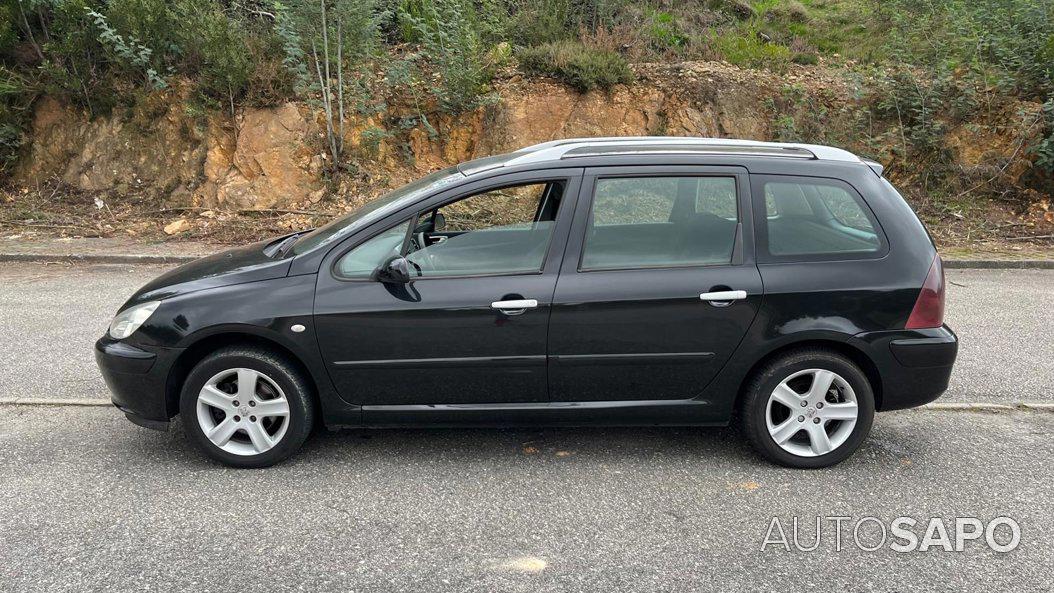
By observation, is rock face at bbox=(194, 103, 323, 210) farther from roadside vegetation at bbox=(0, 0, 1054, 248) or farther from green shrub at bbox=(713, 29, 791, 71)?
green shrub at bbox=(713, 29, 791, 71)

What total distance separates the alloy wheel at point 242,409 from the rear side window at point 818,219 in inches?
106

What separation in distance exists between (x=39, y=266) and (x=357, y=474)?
784cm

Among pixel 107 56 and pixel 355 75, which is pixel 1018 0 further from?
pixel 107 56

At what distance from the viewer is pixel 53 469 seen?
13.2 feet

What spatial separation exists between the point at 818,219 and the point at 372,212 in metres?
2.40

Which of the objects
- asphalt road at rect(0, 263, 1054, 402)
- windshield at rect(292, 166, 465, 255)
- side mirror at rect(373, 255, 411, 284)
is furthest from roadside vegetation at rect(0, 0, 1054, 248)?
side mirror at rect(373, 255, 411, 284)

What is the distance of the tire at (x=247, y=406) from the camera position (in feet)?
12.8

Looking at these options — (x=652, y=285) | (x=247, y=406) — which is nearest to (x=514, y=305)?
(x=652, y=285)

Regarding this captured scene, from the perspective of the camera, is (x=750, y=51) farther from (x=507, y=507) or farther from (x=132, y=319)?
(x=132, y=319)

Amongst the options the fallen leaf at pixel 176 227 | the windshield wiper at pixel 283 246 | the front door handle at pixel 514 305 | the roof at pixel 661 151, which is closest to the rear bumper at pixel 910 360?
the roof at pixel 661 151

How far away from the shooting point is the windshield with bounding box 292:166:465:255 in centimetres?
408

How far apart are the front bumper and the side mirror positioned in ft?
3.64

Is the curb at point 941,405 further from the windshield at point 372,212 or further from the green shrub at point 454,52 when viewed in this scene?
the green shrub at point 454,52

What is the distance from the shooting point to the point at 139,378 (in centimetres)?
392
